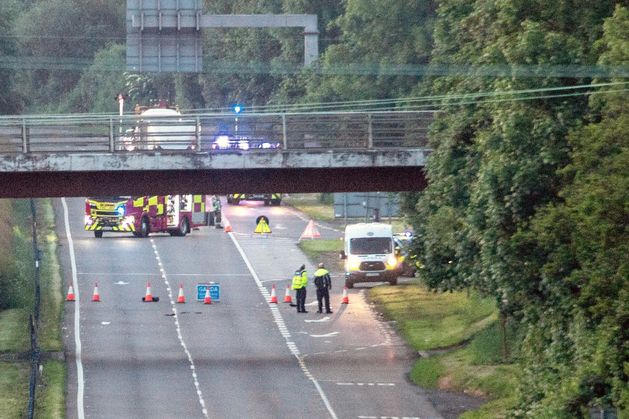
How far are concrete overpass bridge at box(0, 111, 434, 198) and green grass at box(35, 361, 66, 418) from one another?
4448mm

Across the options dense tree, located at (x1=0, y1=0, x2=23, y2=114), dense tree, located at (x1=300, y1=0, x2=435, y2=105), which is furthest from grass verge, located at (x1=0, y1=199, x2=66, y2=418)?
→ dense tree, located at (x1=300, y1=0, x2=435, y2=105)

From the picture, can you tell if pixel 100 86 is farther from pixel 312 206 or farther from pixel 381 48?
pixel 381 48

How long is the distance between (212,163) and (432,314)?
1199 cm

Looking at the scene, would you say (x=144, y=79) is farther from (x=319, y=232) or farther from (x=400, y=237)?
(x=400, y=237)

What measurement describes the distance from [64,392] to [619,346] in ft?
51.8

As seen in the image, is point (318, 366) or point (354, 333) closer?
point (318, 366)

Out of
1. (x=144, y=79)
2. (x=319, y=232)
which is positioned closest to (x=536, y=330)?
(x=319, y=232)

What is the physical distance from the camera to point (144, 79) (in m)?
112

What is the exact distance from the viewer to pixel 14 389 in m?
34.2

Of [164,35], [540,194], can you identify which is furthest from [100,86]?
[540,194]

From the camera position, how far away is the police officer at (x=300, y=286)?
46.3m

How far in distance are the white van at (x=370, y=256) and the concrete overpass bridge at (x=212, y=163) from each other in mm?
13206

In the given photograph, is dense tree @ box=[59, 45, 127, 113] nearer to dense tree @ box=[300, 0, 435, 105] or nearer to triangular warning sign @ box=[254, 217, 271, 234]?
triangular warning sign @ box=[254, 217, 271, 234]

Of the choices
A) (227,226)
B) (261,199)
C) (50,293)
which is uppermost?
(261,199)
